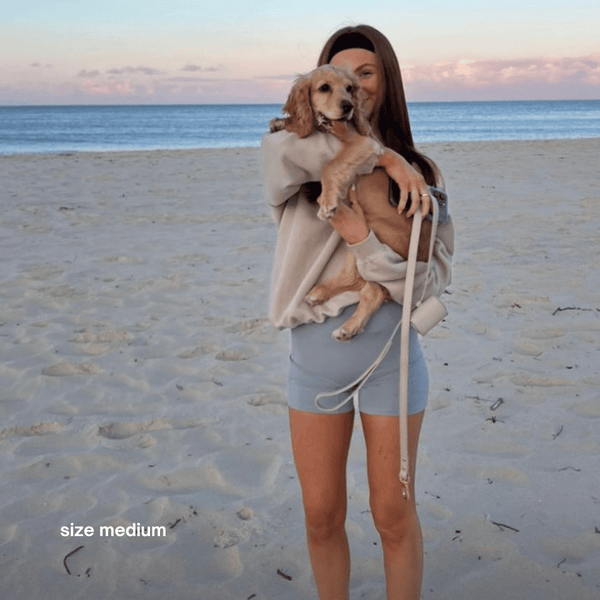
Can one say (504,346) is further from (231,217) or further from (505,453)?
(231,217)

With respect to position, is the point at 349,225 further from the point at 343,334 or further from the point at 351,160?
the point at 343,334

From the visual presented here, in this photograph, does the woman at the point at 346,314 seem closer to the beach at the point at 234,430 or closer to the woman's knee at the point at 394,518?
the woman's knee at the point at 394,518

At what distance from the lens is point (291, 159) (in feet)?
6.14

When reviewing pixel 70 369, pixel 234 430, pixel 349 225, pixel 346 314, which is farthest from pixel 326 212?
pixel 70 369

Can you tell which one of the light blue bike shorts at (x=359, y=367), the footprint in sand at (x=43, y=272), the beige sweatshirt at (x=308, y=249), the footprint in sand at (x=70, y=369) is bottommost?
the footprint in sand at (x=70, y=369)

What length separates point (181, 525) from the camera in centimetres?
295

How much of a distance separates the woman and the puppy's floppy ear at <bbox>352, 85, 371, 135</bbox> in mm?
71

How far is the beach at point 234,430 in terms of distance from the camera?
8.87 ft

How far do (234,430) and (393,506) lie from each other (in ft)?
6.00

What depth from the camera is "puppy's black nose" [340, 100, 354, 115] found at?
1923mm

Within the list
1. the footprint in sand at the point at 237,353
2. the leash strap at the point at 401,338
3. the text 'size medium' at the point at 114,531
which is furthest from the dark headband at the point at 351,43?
the footprint in sand at the point at 237,353

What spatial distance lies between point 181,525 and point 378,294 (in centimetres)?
157

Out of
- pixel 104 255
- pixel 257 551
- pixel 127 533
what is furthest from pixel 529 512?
pixel 104 255

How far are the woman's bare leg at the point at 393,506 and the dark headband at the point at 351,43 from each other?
107 centimetres
